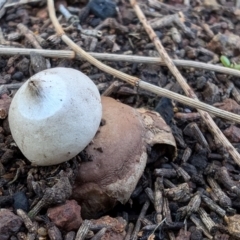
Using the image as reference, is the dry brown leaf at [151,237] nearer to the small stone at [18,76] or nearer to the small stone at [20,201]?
the small stone at [20,201]

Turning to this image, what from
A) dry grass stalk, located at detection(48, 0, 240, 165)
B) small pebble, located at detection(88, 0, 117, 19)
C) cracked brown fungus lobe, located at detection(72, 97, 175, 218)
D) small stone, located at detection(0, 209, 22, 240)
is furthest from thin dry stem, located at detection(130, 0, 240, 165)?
small stone, located at detection(0, 209, 22, 240)

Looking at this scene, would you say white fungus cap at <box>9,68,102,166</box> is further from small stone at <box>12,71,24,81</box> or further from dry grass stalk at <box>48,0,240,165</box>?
small stone at <box>12,71,24,81</box>

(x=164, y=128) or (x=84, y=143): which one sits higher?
(x=84, y=143)

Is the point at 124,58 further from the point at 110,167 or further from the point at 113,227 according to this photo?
the point at 113,227

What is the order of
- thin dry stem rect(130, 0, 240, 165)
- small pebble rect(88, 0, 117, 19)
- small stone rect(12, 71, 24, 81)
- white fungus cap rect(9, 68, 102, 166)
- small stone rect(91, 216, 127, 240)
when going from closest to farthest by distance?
1. white fungus cap rect(9, 68, 102, 166)
2. small stone rect(91, 216, 127, 240)
3. thin dry stem rect(130, 0, 240, 165)
4. small stone rect(12, 71, 24, 81)
5. small pebble rect(88, 0, 117, 19)

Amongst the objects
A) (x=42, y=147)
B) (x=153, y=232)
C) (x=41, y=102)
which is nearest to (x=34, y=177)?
(x=42, y=147)

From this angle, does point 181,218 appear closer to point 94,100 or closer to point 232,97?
point 94,100
